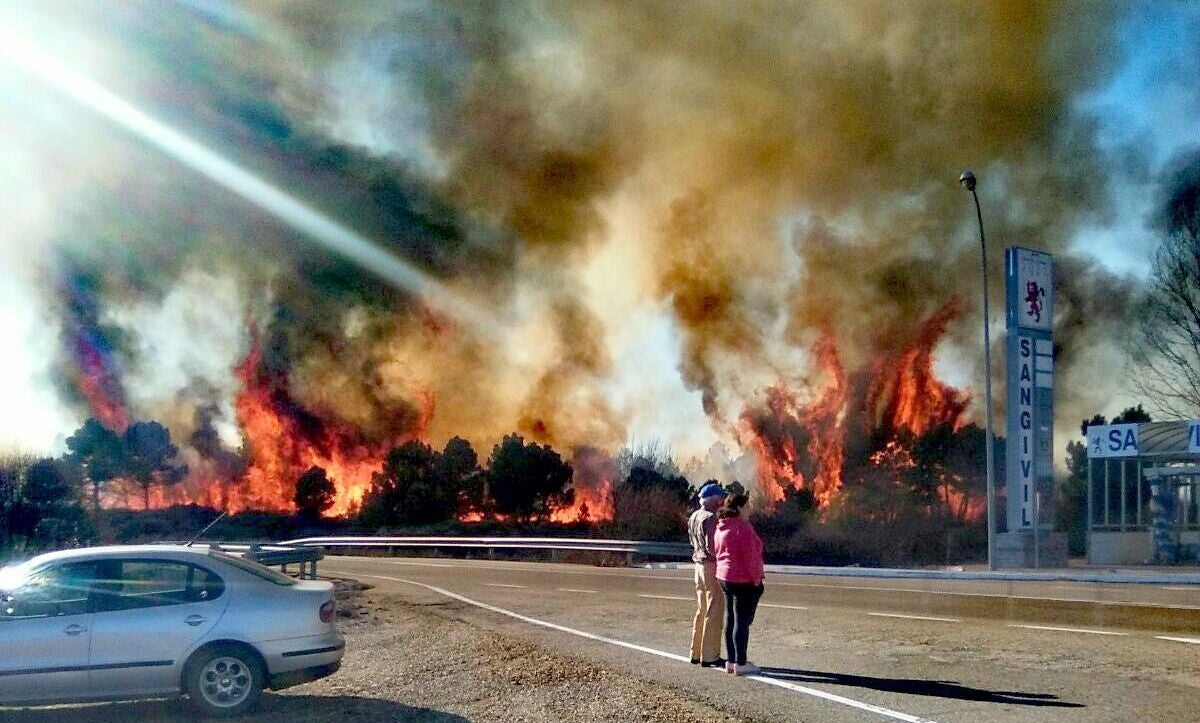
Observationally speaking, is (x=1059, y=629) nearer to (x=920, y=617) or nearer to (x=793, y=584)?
(x=920, y=617)

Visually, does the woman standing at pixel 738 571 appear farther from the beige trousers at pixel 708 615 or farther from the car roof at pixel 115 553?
the car roof at pixel 115 553

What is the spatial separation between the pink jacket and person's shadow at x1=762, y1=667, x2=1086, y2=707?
99cm

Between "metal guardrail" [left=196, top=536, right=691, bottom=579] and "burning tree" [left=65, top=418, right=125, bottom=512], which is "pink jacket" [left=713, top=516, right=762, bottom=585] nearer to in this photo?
"metal guardrail" [left=196, top=536, right=691, bottom=579]

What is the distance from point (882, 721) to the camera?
7.82 m

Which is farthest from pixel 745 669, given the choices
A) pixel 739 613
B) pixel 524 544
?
pixel 524 544

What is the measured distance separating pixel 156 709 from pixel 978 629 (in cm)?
945

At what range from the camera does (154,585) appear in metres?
9.13

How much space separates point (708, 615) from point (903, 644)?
9.58 ft

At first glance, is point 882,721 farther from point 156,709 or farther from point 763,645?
point 156,709

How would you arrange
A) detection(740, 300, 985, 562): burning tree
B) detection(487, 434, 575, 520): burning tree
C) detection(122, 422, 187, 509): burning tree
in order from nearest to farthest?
detection(740, 300, 985, 562): burning tree → detection(487, 434, 575, 520): burning tree → detection(122, 422, 187, 509): burning tree

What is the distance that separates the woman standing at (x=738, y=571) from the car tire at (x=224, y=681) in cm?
417

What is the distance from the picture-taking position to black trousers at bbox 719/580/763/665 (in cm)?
995

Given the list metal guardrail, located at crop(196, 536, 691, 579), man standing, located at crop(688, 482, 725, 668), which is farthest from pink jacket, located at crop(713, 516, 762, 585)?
metal guardrail, located at crop(196, 536, 691, 579)

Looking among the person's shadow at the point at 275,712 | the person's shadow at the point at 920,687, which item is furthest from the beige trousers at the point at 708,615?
the person's shadow at the point at 275,712
